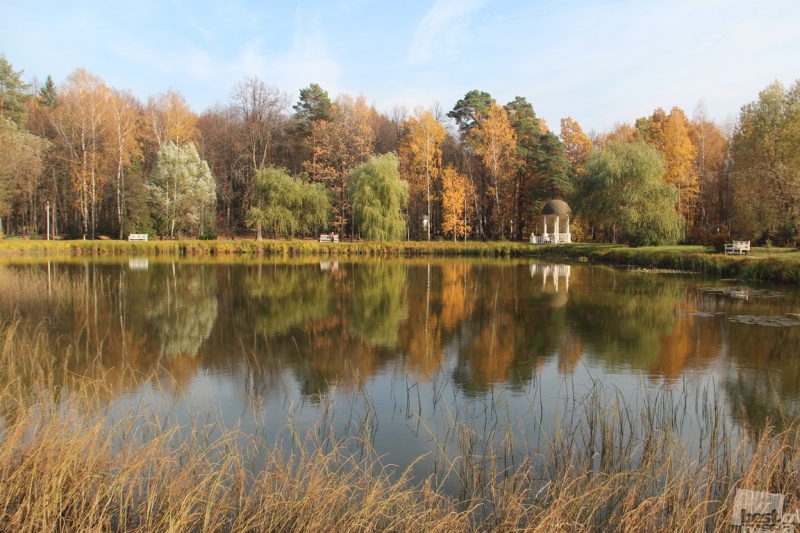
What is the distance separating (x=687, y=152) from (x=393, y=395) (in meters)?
36.4

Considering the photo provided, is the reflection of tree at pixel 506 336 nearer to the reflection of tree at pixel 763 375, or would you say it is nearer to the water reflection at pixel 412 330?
the water reflection at pixel 412 330

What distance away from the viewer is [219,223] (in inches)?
1891

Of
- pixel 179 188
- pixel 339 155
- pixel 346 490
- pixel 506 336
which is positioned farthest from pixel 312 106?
pixel 346 490

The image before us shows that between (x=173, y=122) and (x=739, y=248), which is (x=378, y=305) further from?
(x=173, y=122)

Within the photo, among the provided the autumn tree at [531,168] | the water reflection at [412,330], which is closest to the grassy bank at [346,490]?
the water reflection at [412,330]

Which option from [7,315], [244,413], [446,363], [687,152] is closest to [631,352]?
[446,363]

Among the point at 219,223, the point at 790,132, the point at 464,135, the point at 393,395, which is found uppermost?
the point at 464,135

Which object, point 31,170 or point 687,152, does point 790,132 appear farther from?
point 31,170

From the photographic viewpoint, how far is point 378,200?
37.1 metres

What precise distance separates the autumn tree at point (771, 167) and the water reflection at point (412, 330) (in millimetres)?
6829

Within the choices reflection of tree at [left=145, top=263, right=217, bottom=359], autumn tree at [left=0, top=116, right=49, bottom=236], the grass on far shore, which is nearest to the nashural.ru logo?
reflection of tree at [left=145, top=263, right=217, bottom=359]

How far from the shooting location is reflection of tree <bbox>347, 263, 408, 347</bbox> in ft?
37.3

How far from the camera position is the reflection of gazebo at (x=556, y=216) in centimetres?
3800

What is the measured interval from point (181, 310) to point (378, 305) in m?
4.99
